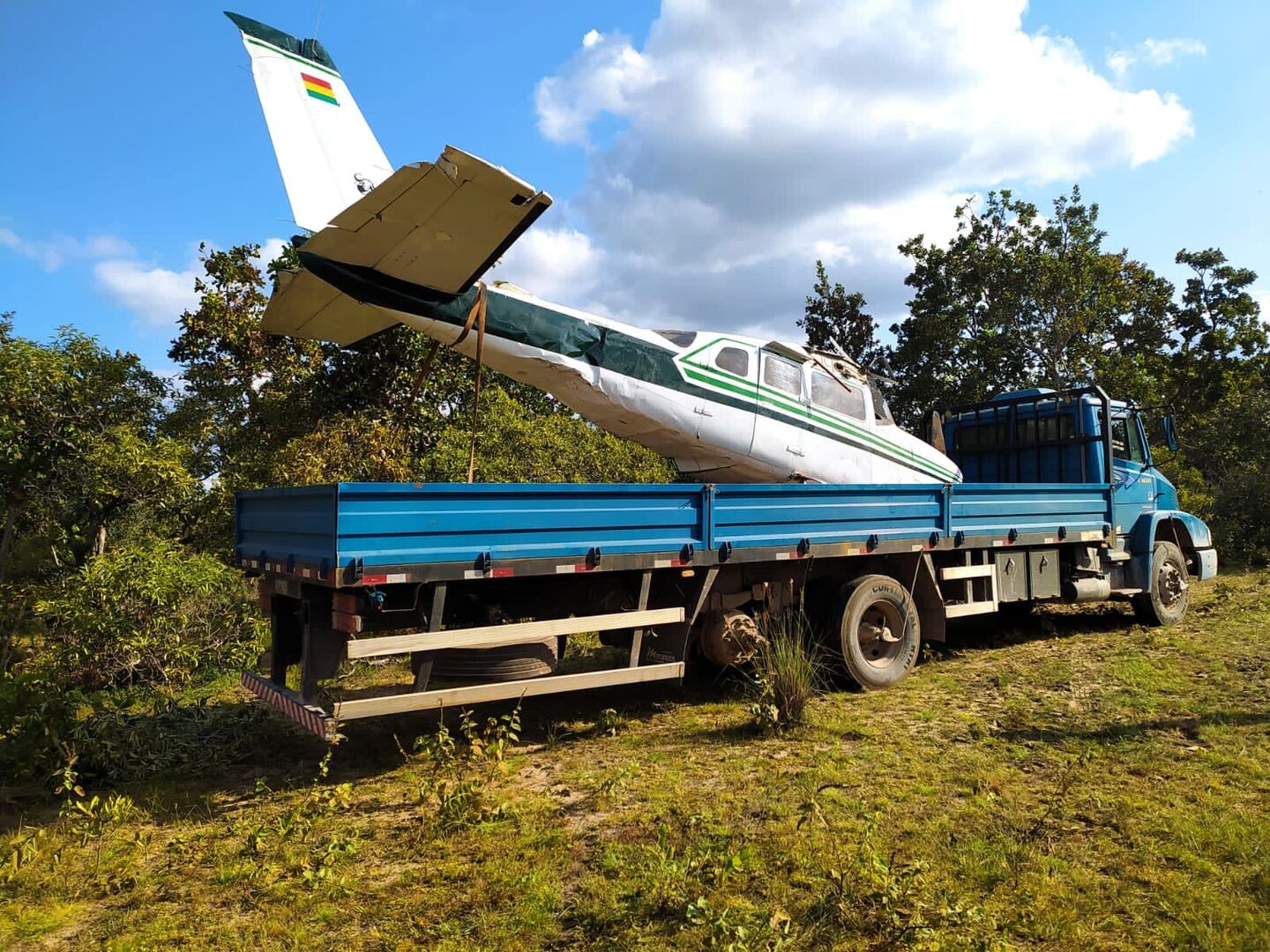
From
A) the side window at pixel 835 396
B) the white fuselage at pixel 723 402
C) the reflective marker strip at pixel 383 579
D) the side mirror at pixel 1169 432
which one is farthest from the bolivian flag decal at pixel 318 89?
the side mirror at pixel 1169 432

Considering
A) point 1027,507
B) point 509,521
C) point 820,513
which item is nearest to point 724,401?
point 820,513

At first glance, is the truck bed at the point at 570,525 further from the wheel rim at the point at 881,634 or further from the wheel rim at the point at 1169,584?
the wheel rim at the point at 1169,584

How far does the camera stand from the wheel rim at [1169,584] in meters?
10.3

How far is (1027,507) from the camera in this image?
28.7ft

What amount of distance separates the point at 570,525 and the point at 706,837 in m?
2.21

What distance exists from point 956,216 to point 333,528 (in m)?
24.3

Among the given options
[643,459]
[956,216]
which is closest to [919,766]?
[643,459]

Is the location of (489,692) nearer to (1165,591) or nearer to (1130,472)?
(1130,472)

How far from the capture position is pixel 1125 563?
1012 cm

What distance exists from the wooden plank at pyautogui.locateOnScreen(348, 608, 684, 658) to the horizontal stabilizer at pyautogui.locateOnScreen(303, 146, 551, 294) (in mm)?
2554

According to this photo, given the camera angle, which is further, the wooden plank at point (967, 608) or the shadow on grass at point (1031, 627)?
the shadow on grass at point (1031, 627)

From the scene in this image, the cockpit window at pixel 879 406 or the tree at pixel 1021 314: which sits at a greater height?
the tree at pixel 1021 314

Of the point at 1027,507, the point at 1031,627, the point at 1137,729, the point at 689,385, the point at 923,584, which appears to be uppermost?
the point at 689,385

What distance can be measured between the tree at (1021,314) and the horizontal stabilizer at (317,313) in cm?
2016
